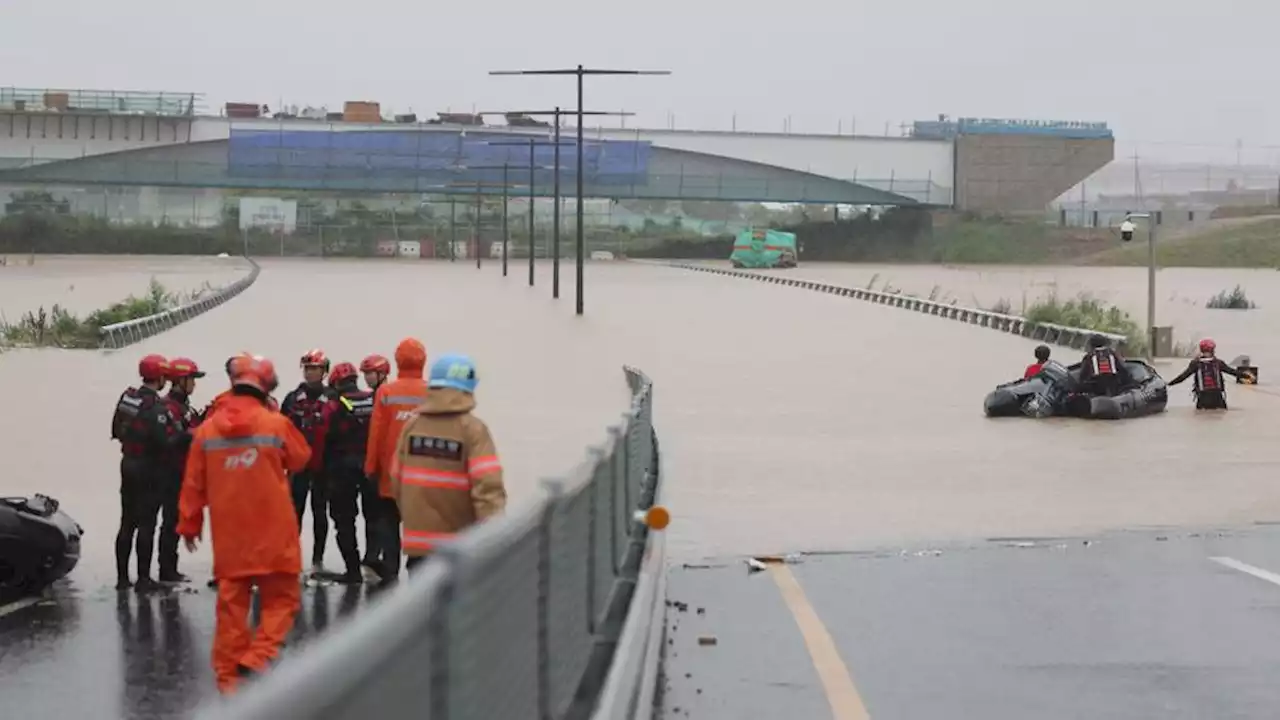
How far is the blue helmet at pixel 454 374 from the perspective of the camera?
30.4 feet

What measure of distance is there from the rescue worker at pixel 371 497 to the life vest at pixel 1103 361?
1655 cm

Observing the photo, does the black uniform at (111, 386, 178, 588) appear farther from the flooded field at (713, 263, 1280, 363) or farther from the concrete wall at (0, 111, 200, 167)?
the concrete wall at (0, 111, 200, 167)

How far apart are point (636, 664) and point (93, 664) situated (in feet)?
12.5

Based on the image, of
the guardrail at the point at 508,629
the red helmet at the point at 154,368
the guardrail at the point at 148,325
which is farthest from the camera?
the guardrail at the point at 148,325

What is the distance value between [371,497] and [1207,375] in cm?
1903

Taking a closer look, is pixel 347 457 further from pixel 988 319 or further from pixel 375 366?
pixel 988 319

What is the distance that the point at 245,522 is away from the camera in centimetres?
938

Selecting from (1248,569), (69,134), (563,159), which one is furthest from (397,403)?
(563,159)

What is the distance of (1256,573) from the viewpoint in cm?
1459

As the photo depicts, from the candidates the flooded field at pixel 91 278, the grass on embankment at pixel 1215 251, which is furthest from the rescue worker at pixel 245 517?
the grass on embankment at pixel 1215 251

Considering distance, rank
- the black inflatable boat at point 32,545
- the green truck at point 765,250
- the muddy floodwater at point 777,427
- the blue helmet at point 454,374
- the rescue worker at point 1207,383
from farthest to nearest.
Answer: the green truck at point 765,250, the rescue worker at point 1207,383, the muddy floodwater at point 777,427, the black inflatable boat at point 32,545, the blue helmet at point 454,374

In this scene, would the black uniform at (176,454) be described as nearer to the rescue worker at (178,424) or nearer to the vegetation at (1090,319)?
the rescue worker at (178,424)

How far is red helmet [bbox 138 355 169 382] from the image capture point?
12.8 m

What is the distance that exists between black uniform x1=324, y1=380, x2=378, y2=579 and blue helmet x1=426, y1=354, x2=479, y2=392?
14.6ft
